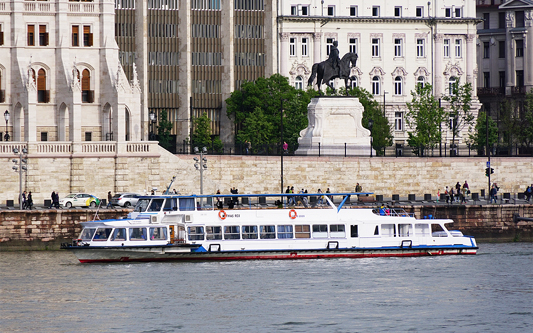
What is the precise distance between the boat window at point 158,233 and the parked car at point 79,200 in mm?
17528

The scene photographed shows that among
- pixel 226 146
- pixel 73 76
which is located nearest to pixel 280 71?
pixel 226 146

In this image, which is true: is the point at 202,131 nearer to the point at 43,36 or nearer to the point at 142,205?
the point at 43,36

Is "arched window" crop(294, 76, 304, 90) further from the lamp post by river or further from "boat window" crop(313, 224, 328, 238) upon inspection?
"boat window" crop(313, 224, 328, 238)

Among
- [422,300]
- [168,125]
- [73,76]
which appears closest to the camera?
[422,300]

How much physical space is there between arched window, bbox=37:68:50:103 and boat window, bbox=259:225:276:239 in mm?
33286

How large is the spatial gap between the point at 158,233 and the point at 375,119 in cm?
5280

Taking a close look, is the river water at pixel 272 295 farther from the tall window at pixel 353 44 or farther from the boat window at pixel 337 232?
the tall window at pixel 353 44

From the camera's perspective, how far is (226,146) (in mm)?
102375

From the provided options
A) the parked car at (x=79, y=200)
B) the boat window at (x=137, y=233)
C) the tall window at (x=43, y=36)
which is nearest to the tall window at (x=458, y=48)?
the tall window at (x=43, y=36)

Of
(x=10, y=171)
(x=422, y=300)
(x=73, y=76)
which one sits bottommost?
(x=422, y=300)

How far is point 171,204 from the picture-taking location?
70.2 metres

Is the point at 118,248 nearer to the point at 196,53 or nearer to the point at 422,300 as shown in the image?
the point at 422,300

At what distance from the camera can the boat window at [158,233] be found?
69625 mm

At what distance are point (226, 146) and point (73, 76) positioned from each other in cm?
1347
